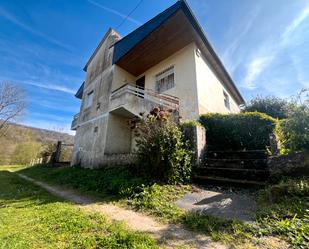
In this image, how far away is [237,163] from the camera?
5859 millimetres

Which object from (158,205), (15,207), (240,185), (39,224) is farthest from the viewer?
(240,185)

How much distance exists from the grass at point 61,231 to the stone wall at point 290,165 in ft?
13.4

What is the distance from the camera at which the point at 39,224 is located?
321cm

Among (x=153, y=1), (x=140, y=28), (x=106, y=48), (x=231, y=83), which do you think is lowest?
(x=231, y=83)

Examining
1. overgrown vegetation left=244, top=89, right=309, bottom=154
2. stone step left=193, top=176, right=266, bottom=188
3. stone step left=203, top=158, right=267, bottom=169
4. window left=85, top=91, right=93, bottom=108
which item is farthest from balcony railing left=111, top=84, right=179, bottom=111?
overgrown vegetation left=244, top=89, right=309, bottom=154

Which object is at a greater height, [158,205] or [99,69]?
[99,69]

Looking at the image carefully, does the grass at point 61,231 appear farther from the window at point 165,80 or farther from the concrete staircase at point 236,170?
the window at point 165,80

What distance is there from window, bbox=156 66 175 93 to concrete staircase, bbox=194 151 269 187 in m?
6.07

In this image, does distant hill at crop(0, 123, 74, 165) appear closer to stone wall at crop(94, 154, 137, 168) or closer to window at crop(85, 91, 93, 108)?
window at crop(85, 91, 93, 108)

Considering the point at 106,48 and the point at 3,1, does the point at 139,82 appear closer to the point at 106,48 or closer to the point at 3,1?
the point at 106,48

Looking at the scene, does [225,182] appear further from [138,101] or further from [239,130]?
[138,101]

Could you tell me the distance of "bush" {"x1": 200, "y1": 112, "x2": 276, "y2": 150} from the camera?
706cm

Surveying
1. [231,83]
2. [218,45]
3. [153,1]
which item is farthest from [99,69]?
[231,83]

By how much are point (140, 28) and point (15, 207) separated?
10.9m
